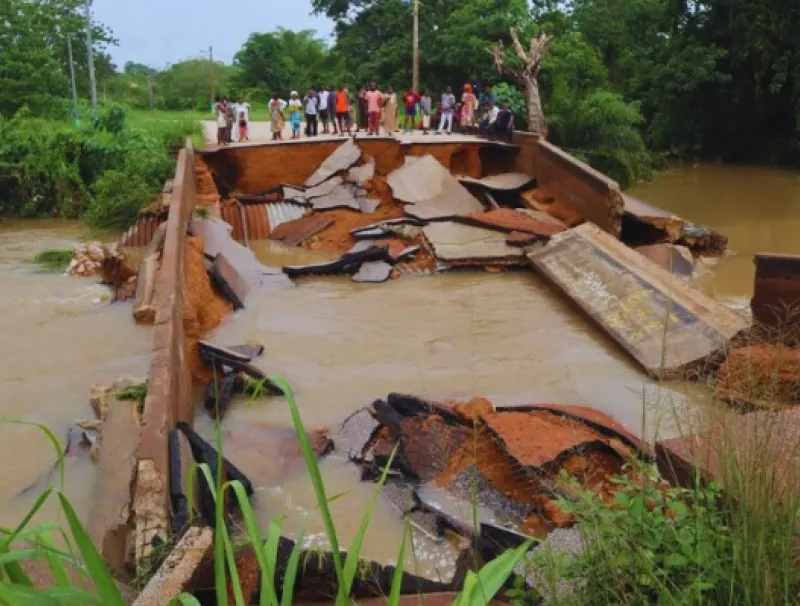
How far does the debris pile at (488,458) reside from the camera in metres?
4.59

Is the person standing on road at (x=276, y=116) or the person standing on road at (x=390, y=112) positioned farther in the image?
the person standing on road at (x=390, y=112)

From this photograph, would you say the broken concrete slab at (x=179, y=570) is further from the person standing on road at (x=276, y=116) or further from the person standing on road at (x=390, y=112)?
the person standing on road at (x=390, y=112)

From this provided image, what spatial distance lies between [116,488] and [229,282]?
205 inches

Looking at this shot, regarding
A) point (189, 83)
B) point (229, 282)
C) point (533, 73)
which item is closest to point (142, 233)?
point (229, 282)

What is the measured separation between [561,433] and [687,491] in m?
2.46

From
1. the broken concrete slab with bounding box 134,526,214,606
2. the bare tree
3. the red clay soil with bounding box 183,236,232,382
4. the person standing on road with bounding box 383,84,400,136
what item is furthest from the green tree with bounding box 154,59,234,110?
the broken concrete slab with bounding box 134,526,214,606

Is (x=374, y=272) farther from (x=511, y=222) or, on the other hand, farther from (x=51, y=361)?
(x=51, y=361)

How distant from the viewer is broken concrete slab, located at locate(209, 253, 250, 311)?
939 cm

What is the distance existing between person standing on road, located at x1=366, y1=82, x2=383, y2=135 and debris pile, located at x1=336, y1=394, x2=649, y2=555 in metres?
11.9

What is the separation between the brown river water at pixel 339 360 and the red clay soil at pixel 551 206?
1483 millimetres

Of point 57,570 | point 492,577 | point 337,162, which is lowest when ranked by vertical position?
point 492,577

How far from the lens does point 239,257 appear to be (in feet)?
35.6

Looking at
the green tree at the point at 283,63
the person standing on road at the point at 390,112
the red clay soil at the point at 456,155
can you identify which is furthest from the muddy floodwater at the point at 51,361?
the green tree at the point at 283,63

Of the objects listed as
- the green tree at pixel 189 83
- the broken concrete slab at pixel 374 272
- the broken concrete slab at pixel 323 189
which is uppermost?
the green tree at pixel 189 83
